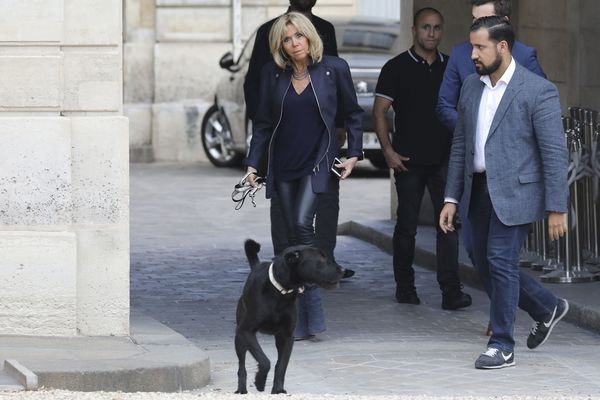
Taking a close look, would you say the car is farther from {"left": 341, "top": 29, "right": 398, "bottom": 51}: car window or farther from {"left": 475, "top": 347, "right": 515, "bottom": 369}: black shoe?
{"left": 475, "top": 347, "right": 515, "bottom": 369}: black shoe

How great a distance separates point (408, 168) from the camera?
1093cm

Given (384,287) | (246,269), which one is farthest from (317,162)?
(246,269)

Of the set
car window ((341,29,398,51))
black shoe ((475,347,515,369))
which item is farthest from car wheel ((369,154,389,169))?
black shoe ((475,347,515,369))

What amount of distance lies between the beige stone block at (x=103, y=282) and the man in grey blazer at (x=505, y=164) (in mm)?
1711

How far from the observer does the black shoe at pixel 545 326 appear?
29.8 ft

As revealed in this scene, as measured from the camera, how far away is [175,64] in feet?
79.7

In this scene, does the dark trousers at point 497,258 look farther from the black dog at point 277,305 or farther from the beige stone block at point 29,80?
the beige stone block at point 29,80

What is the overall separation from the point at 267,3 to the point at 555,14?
11230 mm

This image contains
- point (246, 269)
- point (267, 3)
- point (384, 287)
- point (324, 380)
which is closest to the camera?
point (324, 380)

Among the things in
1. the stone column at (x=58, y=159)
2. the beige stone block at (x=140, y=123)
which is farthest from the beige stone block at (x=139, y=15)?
the stone column at (x=58, y=159)

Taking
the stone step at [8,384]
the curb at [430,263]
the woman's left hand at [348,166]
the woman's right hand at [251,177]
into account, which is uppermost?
the woman's left hand at [348,166]

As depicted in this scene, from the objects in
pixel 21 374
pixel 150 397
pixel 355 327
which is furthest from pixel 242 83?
pixel 150 397

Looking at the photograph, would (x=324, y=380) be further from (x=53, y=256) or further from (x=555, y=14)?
(x=555, y=14)

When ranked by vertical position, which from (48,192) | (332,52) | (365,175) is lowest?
(365,175)
